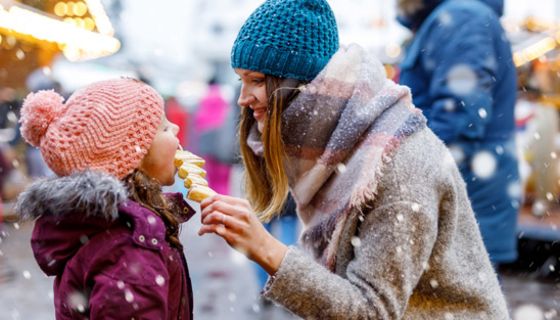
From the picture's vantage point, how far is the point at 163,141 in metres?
2.19

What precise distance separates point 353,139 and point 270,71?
33 cm

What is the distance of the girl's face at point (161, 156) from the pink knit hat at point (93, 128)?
1.5 inches

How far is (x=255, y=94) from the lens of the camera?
7.09ft

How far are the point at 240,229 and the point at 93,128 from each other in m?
0.54

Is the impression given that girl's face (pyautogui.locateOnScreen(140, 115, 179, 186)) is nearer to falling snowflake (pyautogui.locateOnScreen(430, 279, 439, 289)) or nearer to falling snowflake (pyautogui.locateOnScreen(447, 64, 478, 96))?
falling snowflake (pyautogui.locateOnScreen(430, 279, 439, 289))

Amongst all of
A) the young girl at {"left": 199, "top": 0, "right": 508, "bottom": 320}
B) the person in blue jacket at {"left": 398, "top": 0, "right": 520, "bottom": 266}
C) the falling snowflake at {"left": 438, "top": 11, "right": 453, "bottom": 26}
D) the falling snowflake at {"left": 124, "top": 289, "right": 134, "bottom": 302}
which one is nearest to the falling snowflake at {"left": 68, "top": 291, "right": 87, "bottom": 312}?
the falling snowflake at {"left": 124, "top": 289, "right": 134, "bottom": 302}

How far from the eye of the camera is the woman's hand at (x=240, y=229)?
5.96 ft

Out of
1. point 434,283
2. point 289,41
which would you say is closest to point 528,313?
point 434,283

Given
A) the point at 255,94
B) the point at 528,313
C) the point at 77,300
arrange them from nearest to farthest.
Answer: the point at 77,300, the point at 255,94, the point at 528,313

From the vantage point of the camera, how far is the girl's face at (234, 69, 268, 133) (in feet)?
7.06

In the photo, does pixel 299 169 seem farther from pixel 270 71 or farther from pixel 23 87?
pixel 23 87

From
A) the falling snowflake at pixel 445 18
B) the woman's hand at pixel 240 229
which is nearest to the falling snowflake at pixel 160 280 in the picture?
the woman's hand at pixel 240 229

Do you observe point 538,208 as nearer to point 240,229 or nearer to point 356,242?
point 356,242

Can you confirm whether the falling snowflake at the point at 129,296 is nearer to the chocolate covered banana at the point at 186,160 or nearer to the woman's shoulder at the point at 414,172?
the chocolate covered banana at the point at 186,160
